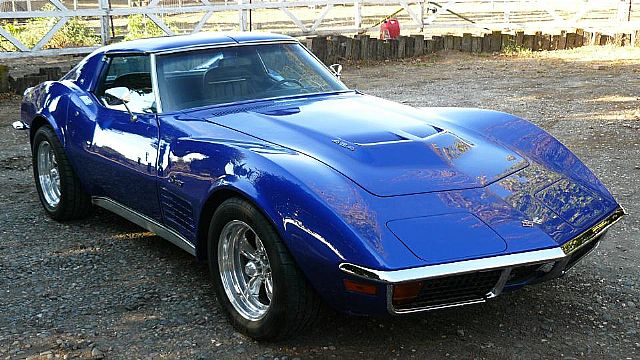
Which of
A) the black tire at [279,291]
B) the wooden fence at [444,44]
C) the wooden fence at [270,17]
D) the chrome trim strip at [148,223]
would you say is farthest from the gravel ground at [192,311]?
the wooden fence at [444,44]

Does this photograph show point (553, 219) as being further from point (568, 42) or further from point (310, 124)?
point (568, 42)

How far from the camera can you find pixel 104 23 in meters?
14.1

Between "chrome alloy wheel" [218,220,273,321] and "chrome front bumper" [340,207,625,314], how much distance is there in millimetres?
673

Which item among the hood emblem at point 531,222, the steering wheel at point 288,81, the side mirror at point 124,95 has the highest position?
the steering wheel at point 288,81

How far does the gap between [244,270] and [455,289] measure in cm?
111

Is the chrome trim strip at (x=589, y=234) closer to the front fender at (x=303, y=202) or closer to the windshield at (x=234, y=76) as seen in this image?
the front fender at (x=303, y=202)

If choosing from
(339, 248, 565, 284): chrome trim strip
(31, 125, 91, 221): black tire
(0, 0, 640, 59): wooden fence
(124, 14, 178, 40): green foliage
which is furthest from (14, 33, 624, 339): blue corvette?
(124, 14, 178, 40): green foliage

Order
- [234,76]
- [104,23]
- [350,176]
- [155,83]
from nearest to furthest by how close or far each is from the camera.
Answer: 1. [350,176]
2. [155,83]
3. [234,76]
4. [104,23]

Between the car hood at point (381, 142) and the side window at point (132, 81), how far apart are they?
380 mm

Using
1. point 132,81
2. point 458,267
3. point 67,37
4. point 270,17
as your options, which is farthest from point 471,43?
point 458,267

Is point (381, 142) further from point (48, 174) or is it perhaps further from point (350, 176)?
point (48, 174)

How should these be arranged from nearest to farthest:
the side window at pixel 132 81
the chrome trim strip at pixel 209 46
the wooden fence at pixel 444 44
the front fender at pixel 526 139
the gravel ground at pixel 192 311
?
the gravel ground at pixel 192 311
the front fender at pixel 526 139
the side window at pixel 132 81
the chrome trim strip at pixel 209 46
the wooden fence at pixel 444 44

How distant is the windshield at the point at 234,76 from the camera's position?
4691 millimetres

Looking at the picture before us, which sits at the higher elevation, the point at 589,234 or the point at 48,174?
the point at 589,234
